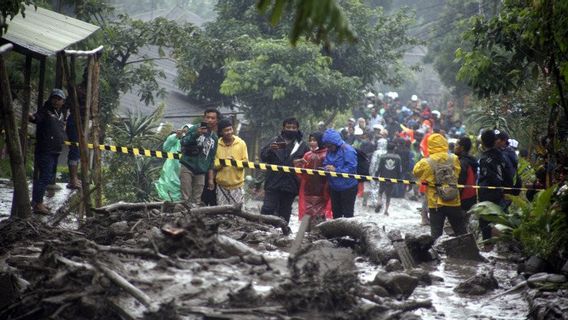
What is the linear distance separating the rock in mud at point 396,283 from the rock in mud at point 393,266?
1.37 meters

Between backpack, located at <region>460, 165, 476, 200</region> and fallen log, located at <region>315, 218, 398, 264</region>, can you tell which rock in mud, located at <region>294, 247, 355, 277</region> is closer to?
fallen log, located at <region>315, 218, 398, 264</region>

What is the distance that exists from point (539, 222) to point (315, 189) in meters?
5.22

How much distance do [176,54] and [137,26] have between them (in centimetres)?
120

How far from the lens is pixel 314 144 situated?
561 inches

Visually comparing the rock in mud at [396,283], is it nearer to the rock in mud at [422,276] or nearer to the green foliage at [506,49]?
the rock in mud at [422,276]

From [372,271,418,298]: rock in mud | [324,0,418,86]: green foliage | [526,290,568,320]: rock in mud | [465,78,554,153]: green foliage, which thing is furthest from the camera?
[324,0,418,86]: green foliage

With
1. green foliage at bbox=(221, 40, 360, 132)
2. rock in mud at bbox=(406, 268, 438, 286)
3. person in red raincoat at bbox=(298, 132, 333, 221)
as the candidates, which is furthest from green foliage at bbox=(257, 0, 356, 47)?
green foliage at bbox=(221, 40, 360, 132)

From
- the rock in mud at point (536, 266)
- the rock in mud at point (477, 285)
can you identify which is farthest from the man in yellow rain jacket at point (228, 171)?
the rock in mud at point (536, 266)

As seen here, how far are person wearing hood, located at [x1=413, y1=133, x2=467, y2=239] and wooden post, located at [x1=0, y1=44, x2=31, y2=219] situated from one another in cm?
522

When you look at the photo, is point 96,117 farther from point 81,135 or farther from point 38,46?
point 38,46

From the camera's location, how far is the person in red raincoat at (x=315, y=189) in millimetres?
13352

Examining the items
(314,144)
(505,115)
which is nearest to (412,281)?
(314,144)

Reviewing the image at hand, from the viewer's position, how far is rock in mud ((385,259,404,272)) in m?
9.60

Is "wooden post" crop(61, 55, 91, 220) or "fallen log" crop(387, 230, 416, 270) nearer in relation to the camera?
"fallen log" crop(387, 230, 416, 270)
